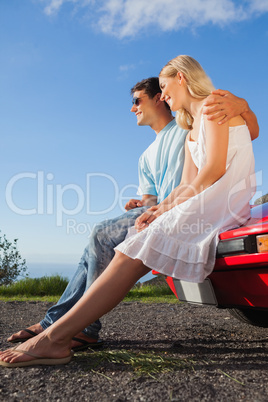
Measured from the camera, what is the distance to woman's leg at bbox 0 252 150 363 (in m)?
2.33

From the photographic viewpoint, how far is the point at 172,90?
2.83m

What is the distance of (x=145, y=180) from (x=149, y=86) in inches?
32.5

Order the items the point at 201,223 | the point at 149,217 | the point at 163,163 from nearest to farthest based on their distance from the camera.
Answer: the point at 201,223 → the point at 149,217 → the point at 163,163

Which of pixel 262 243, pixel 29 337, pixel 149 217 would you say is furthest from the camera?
pixel 29 337

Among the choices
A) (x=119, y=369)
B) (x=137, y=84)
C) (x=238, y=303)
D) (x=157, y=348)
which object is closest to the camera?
(x=119, y=369)

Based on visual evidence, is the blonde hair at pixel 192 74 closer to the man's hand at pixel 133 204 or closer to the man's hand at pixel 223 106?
the man's hand at pixel 223 106

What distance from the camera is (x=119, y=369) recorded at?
240 cm

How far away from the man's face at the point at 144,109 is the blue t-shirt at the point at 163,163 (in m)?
0.21

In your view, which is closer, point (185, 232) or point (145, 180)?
point (185, 232)

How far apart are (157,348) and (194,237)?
1.06 metres

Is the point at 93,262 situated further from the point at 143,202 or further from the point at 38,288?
the point at 38,288

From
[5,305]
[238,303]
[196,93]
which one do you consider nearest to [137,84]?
[196,93]

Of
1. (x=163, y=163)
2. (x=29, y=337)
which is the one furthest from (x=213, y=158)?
(x=29, y=337)

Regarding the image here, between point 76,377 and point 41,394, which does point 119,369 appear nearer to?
point 76,377
